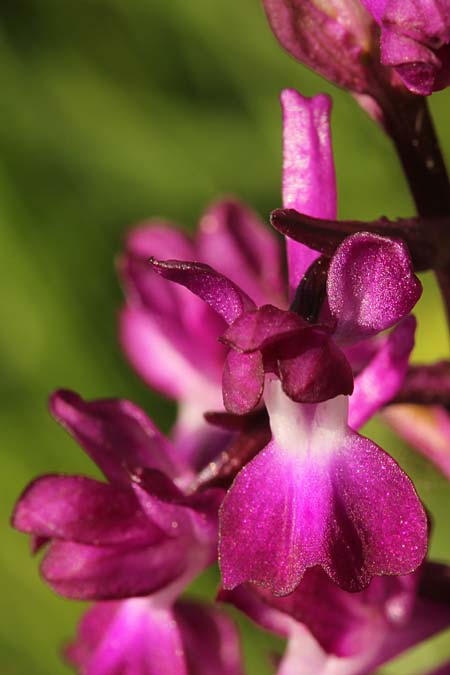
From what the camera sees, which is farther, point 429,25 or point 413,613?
point 413,613

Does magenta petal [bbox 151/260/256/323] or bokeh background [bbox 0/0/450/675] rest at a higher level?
magenta petal [bbox 151/260/256/323]

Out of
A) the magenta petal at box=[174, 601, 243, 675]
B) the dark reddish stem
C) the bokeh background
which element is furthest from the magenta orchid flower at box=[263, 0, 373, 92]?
the bokeh background

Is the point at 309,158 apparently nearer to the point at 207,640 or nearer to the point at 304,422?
the point at 304,422

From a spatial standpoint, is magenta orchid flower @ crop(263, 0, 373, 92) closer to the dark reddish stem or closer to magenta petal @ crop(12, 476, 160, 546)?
the dark reddish stem

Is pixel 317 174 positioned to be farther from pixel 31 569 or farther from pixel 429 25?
pixel 31 569

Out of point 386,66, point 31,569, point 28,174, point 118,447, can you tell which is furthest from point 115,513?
point 28,174

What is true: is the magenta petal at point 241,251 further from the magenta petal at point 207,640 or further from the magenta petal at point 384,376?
the magenta petal at point 384,376

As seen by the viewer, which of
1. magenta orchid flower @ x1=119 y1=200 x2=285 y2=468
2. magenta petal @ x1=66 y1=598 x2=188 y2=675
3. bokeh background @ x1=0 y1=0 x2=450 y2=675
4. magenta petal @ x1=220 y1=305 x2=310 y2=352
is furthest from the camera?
bokeh background @ x1=0 y1=0 x2=450 y2=675
